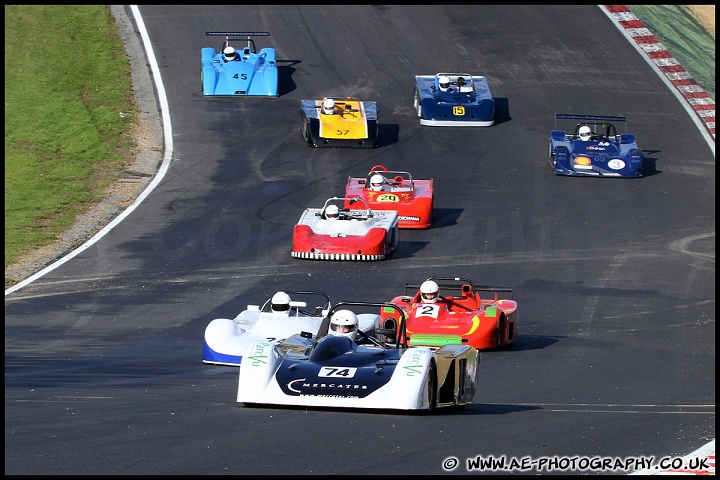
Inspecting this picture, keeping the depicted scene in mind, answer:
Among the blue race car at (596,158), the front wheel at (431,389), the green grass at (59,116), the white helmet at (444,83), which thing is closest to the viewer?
the front wheel at (431,389)

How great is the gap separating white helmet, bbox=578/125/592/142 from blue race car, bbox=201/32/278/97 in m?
10.5

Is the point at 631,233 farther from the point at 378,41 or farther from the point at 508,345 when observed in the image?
the point at 378,41

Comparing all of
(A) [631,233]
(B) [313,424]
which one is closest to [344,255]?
(A) [631,233]

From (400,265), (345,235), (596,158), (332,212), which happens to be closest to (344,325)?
(400,265)

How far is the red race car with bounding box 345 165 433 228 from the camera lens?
104ft

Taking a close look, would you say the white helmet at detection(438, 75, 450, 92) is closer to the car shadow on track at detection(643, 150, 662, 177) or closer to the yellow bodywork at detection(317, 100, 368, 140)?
the yellow bodywork at detection(317, 100, 368, 140)

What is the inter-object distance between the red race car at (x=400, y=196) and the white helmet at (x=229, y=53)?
36.2ft

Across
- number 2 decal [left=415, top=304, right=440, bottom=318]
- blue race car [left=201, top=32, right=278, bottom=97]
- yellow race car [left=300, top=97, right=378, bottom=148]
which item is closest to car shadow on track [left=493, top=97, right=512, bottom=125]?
yellow race car [left=300, top=97, right=378, bottom=148]

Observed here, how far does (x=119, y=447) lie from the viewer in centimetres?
1202

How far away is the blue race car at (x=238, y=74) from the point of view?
42.8 meters

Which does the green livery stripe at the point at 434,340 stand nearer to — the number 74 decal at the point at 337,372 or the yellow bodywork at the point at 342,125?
the number 74 decal at the point at 337,372

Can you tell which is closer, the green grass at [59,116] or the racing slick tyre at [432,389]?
the racing slick tyre at [432,389]

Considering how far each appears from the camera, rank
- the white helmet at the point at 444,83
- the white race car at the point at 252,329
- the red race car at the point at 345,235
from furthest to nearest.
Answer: the white helmet at the point at 444,83 → the red race car at the point at 345,235 → the white race car at the point at 252,329

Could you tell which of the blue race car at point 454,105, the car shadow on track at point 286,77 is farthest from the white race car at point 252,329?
the car shadow on track at point 286,77
